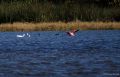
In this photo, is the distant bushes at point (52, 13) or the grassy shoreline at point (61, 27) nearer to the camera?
the grassy shoreline at point (61, 27)

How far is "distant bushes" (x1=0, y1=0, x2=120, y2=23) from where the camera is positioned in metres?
64.8

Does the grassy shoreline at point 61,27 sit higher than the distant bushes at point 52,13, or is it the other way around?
the grassy shoreline at point 61,27

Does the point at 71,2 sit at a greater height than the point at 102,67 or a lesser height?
lesser

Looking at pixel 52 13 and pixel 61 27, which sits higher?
pixel 61 27

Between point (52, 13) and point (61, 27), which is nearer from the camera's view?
point (61, 27)

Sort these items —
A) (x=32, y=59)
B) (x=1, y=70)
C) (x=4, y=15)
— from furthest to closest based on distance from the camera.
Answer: (x=4, y=15)
(x=32, y=59)
(x=1, y=70)

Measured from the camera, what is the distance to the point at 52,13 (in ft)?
219

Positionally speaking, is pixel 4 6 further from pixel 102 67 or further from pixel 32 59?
pixel 102 67

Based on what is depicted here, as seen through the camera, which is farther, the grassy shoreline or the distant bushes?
the distant bushes

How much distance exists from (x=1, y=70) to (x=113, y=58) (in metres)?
5.58

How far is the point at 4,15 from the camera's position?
65.2m

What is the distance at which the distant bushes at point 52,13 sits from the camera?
6481 cm

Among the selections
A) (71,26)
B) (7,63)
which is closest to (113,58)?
(7,63)

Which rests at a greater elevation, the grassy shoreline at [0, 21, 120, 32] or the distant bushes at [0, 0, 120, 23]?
the grassy shoreline at [0, 21, 120, 32]
